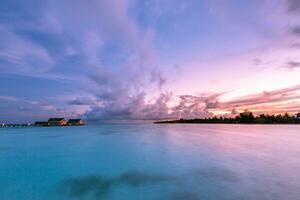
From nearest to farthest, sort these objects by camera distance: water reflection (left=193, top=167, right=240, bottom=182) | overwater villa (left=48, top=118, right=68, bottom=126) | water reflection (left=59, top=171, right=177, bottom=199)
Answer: water reflection (left=59, top=171, right=177, bottom=199)
water reflection (left=193, top=167, right=240, bottom=182)
overwater villa (left=48, top=118, right=68, bottom=126)

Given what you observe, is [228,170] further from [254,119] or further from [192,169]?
[254,119]

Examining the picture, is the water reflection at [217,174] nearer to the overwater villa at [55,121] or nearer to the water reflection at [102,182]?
the water reflection at [102,182]

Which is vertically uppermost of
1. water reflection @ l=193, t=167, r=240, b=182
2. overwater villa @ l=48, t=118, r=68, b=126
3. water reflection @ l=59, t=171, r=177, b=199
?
overwater villa @ l=48, t=118, r=68, b=126

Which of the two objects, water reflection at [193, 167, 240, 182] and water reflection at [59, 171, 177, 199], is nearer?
water reflection at [59, 171, 177, 199]

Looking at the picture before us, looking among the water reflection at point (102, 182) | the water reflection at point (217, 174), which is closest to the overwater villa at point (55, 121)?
the water reflection at point (102, 182)

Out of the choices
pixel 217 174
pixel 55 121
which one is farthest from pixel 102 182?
pixel 55 121

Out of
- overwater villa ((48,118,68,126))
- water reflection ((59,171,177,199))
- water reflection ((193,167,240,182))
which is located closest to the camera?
water reflection ((59,171,177,199))

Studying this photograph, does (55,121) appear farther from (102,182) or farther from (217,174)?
(217,174)

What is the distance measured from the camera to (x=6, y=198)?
739 cm

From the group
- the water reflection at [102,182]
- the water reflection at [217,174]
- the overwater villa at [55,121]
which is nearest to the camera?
the water reflection at [102,182]

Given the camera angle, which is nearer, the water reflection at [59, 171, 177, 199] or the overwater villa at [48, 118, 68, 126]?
the water reflection at [59, 171, 177, 199]

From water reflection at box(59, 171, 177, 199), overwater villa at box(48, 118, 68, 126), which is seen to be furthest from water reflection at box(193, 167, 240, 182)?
overwater villa at box(48, 118, 68, 126)

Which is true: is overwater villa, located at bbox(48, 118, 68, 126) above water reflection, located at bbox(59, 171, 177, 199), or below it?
above

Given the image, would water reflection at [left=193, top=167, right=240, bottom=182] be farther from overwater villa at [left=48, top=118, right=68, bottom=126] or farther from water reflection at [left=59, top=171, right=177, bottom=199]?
overwater villa at [left=48, top=118, right=68, bottom=126]
